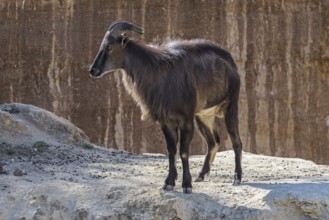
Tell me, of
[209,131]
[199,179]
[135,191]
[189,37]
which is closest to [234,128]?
[209,131]

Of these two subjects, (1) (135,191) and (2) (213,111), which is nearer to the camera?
(1) (135,191)

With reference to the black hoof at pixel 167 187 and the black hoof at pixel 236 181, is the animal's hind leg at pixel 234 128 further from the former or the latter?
the black hoof at pixel 167 187

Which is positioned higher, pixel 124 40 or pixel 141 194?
pixel 124 40

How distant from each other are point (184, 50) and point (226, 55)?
0.85 m

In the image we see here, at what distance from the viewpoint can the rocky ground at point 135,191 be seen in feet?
32.9

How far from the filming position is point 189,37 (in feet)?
75.5

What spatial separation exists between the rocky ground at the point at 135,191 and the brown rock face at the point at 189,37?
945 centimetres

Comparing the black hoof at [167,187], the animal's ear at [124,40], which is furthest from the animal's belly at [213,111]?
the animal's ear at [124,40]

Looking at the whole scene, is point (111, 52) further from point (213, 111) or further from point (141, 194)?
point (141, 194)

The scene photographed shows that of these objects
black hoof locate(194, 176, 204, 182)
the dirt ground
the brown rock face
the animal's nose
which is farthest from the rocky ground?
the brown rock face

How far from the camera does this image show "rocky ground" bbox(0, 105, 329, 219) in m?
10.0

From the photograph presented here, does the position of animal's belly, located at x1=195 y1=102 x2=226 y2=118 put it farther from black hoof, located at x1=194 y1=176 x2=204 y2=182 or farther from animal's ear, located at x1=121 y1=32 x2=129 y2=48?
animal's ear, located at x1=121 y1=32 x2=129 y2=48

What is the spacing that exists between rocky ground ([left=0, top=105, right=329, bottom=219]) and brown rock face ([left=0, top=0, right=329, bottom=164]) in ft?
31.0

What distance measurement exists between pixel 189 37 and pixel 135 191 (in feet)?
42.5
